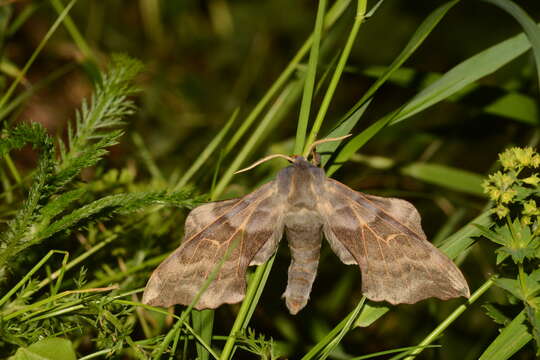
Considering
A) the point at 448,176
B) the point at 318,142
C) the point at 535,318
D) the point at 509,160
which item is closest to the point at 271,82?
the point at 448,176

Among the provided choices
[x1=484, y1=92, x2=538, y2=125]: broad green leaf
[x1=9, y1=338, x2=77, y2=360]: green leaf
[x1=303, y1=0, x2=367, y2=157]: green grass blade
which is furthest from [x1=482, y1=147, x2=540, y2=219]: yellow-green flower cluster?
[x1=9, y1=338, x2=77, y2=360]: green leaf

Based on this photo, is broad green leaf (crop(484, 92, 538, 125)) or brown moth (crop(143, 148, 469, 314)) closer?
brown moth (crop(143, 148, 469, 314))

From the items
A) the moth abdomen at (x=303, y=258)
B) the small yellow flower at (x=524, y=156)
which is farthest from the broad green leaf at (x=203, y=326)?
the small yellow flower at (x=524, y=156)

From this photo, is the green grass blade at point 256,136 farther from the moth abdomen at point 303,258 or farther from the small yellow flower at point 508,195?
the small yellow flower at point 508,195

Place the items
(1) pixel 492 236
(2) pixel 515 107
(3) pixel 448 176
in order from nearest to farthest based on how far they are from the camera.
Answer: (1) pixel 492 236 → (2) pixel 515 107 → (3) pixel 448 176

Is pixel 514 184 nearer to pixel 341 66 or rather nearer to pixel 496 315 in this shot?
pixel 496 315

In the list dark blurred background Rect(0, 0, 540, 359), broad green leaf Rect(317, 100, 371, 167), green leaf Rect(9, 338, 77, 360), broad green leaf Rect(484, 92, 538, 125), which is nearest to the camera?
green leaf Rect(9, 338, 77, 360)

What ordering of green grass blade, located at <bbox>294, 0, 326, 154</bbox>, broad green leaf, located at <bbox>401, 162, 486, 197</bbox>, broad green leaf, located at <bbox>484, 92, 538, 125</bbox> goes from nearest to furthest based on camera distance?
green grass blade, located at <bbox>294, 0, 326, 154</bbox>, broad green leaf, located at <bbox>484, 92, 538, 125</bbox>, broad green leaf, located at <bbox>401, 162, 486, 197</bbox>

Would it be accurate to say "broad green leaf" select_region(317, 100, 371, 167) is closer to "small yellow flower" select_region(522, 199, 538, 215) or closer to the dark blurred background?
"small yellow flower" select_region(522, 199, 538, 215)

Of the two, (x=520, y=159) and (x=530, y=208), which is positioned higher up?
(x=520, y=159)
